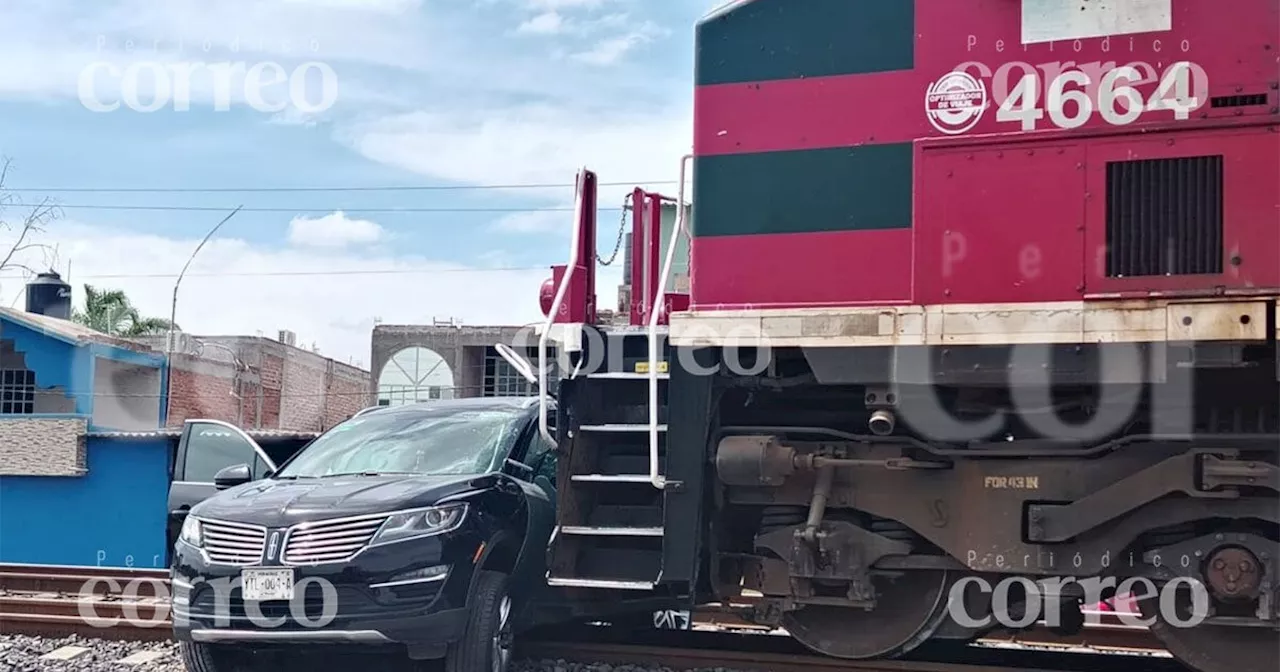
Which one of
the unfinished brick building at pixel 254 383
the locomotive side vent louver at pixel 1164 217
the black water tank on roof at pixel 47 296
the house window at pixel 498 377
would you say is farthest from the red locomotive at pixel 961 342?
the black water tank on roof at pixel 47 296

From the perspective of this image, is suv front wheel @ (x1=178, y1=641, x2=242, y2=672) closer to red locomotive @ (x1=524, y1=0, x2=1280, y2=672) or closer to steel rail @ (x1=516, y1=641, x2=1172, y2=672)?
steel rail @ (x1=516, y1=641, x2=1172, y2=672)

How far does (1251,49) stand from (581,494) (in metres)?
4.09

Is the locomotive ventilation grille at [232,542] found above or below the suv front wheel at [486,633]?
above

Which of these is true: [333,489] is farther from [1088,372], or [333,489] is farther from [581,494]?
[1088,372]

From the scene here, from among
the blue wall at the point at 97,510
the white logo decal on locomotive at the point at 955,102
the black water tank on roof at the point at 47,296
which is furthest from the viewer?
the black water tank on roof at the point at 47,296

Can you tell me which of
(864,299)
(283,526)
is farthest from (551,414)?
(864,299)

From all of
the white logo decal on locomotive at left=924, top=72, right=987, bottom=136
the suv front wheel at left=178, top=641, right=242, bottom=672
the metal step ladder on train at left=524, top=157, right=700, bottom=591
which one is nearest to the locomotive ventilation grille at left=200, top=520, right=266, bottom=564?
the suv front wheel at left=178, top=641, right=242, bottom=672

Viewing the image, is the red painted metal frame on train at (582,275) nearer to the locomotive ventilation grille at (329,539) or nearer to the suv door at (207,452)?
the locomotive ventilation grille at (329,539)

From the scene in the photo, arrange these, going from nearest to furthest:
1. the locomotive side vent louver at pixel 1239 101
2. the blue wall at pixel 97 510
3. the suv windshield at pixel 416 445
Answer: the locomotive side vent louver at pixel 1239 101, the suv windshield at pixel 416 445, the blue wall at pixel 97 510

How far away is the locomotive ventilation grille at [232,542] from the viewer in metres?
6.91

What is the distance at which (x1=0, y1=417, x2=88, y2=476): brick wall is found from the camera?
58.6 ft

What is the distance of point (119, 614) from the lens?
9.59 meters

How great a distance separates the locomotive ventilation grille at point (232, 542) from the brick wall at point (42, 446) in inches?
468

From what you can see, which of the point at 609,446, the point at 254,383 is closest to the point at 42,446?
the point at 609,446
